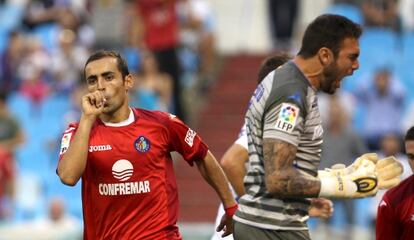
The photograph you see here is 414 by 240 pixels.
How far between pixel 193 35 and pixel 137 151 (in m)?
11.9

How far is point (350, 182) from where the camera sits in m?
6.70

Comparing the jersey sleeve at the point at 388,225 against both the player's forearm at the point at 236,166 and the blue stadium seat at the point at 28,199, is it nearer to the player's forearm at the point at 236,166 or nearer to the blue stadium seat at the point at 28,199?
the player's forearm at the point at 236,166

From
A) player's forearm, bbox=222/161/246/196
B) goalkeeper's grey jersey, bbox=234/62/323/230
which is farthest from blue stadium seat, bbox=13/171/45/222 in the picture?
goalkeeper's grey jersey, bbox=234/62/323/230

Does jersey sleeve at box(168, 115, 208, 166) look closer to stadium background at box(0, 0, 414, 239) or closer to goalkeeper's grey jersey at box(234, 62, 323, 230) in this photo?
goalkeeper's grey jersey at box(234, 62, 323, 230)

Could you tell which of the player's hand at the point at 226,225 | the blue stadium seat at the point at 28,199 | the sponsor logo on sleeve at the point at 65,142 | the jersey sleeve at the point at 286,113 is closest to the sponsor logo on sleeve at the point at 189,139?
the player's hand at the point at 226,225

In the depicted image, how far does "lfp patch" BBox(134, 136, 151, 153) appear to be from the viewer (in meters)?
7.61

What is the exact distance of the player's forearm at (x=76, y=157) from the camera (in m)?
7.32

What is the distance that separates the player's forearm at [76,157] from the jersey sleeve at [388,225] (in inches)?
73.5

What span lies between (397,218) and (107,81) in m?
1.98

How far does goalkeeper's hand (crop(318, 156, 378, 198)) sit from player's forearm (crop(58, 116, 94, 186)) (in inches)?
58.0

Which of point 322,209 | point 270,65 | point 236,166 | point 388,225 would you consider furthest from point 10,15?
point 388,225

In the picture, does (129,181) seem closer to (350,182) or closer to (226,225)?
(226,225)

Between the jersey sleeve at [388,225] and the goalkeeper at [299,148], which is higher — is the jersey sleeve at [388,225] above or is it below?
below

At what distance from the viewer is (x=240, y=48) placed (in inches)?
824
